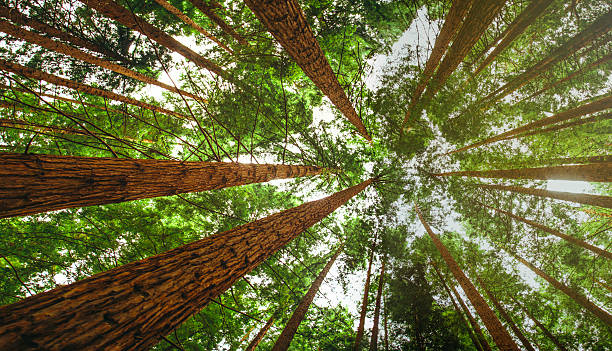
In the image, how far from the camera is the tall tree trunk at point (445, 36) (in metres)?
4.27

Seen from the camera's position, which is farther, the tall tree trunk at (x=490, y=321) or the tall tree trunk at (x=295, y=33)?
the tall tree trunk at (x=490, y=321)

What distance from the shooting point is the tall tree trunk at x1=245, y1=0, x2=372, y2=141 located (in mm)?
2605

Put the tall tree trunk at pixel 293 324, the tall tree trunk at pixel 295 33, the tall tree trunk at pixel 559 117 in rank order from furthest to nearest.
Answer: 1. the tall tree trunk at pixel 559 117
2. the tall tree trunk at pixel 293 324
3. the tall tree trunk at pixel 295 33

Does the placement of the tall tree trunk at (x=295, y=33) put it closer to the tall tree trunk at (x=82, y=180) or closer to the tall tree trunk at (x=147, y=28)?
the tall tree trunk at (x=82, y=180)

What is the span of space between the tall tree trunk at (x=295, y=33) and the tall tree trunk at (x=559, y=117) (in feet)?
21.5

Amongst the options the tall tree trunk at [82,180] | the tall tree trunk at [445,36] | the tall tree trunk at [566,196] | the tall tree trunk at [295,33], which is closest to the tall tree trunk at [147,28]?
the tall tree trunk at [295,33]

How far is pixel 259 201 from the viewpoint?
814cm

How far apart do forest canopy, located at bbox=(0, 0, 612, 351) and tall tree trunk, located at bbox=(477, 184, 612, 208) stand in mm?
59

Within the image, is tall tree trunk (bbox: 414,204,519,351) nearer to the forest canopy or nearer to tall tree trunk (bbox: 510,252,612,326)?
the forest canopy

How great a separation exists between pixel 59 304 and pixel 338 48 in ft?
22.5

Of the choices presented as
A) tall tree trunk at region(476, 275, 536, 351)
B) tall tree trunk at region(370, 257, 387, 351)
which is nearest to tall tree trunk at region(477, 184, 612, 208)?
tall tree trunk at region(476, 275, 536, 351)

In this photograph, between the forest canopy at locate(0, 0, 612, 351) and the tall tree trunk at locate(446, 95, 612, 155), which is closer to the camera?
the forest canopy at locate(0, 0, 612, 351)

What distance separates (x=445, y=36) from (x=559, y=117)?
13.9 feet

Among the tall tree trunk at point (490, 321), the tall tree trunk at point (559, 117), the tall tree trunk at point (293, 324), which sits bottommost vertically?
the tall tree trunk at point (293, 324)
